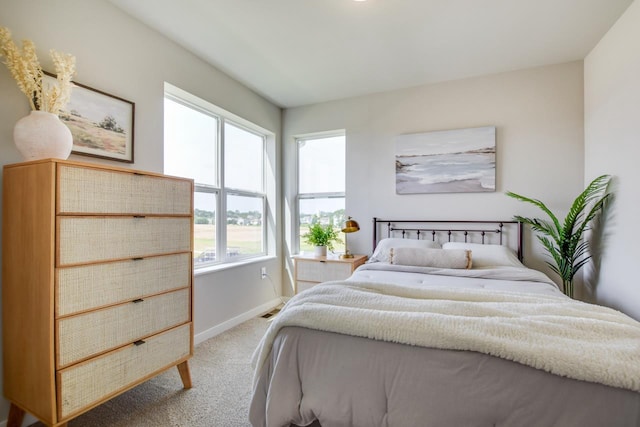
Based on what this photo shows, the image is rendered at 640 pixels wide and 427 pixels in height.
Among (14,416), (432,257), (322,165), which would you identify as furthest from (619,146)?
(14,416)

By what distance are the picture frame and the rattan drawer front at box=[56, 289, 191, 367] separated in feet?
3.32

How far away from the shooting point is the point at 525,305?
4.60 feet

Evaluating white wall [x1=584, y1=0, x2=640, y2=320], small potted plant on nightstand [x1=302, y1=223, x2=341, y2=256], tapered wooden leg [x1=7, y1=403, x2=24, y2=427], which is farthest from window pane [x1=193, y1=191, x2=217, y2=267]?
white wall [x1=584, y1=0, x2=640, y2=320]

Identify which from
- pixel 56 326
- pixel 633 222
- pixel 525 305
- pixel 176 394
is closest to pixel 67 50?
pixel 56 326

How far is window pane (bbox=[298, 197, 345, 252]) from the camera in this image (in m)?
3.73

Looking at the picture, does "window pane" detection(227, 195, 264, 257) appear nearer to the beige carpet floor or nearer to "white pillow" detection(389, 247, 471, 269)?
the beige carpet floor

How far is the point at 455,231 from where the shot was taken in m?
3.12

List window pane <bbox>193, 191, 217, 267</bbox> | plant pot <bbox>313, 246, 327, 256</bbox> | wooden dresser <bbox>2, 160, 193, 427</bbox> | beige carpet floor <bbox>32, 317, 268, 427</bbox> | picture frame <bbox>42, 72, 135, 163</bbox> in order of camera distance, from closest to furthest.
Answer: wooden dresser <bbox>2, 160, 193, 427</bbox> → beige carpet floor <bbox>32, 317, 268, 427</bbox> → picture frame <bbox>42, 72, 135, 163</bbox> → window pane <bbox>193, 191, 217, 267</bbox> → plant pot <bbox>313, 246, 327, 256</bbox>

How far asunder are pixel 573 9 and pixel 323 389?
2.85 meters

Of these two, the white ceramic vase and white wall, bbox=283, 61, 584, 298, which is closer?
the white ceramic vase

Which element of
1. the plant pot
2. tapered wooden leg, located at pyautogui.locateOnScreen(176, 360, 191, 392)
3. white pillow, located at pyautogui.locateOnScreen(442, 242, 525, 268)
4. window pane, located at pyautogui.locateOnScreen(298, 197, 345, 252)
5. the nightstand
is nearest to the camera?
tapered wooden leg, located at pyautogui.locateOnScreen(176, 360, 191, 392)

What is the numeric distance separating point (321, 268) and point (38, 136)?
96.9 inches

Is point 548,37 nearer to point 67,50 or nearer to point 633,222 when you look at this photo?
point 633,222

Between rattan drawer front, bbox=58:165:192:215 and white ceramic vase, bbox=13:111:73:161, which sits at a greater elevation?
white ceramic vase, bbox=13:111:73:161
